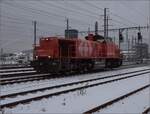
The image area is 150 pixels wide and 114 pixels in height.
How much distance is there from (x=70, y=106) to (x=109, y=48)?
79.5 ft

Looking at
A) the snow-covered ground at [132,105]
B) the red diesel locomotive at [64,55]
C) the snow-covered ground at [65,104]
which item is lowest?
the snow-covered ground at [132,105]

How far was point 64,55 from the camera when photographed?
26.1m

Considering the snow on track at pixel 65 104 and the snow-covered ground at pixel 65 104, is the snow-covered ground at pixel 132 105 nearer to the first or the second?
the snow-covered ground at pixel 65 104

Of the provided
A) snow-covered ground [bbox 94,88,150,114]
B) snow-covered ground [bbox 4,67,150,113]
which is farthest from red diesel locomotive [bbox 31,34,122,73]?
snow-covered ground [bbox 94,88,150,114]

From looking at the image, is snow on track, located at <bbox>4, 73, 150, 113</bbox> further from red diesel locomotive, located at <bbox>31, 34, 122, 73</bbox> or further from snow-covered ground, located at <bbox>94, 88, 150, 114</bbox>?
red diesel locomotive, located at <bbox>31, 34, 122, 73</bbox>

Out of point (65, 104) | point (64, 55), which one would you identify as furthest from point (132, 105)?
point (64, 55)

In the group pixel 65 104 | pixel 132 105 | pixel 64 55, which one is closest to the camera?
pixel 65 104

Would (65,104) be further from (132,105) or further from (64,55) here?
(64,55)

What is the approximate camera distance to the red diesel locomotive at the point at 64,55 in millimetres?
24672

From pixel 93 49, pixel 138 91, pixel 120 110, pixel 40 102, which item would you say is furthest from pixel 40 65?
pixel 120 110

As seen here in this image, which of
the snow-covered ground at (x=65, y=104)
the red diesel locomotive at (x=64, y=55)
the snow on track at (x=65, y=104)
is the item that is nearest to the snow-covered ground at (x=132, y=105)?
the snow-covered ground at (x=65, y=104)

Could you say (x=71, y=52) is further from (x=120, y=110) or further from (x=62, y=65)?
(x=120, y=110)

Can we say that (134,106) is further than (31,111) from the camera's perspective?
Yes

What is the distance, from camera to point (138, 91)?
632 inches
